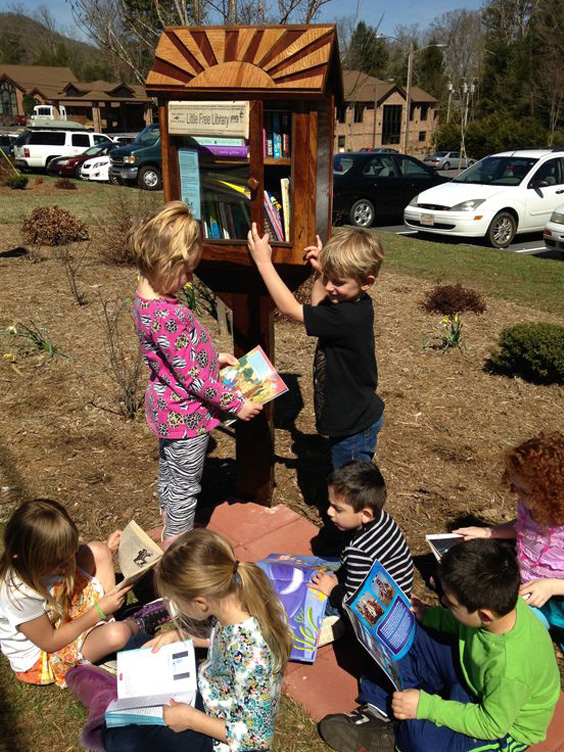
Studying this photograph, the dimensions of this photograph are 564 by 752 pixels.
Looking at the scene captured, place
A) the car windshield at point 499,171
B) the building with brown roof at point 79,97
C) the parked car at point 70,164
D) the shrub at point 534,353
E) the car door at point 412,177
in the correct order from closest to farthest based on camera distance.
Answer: the shrub at point 534,353 < the car windshield at point 499,171 < the car door at point 412,177 < the parked car at point 70,164 < the building with brown roof at point 79,97

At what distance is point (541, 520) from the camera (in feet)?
8.62

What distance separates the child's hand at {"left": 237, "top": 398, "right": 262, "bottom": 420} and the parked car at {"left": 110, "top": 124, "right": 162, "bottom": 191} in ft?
57.6

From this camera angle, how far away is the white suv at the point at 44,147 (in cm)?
2467

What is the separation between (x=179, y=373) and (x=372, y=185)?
11.7 m

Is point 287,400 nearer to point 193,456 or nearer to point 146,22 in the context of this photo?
point 193,456

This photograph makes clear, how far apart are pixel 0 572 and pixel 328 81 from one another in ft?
8.49

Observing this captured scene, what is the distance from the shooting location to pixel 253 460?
12.3 feet

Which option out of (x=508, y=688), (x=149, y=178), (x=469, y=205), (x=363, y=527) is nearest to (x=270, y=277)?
(x=363, y=527)

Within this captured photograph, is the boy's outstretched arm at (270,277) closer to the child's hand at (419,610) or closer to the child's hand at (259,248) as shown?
the child's hand at (259,248)

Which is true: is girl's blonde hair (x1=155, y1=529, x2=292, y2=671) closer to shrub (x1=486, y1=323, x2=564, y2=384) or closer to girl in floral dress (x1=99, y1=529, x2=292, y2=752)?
girl in floral dress (x1=99, y1=529, x2=292, y2=752)

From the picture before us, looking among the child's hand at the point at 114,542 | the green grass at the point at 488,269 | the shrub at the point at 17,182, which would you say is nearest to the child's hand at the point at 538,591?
the child's hand at the point at 114,542

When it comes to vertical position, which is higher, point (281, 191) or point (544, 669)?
point (281, 191)

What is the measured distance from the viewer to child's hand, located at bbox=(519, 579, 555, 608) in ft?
8.51

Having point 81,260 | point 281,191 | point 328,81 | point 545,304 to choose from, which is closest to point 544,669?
point 281,191
